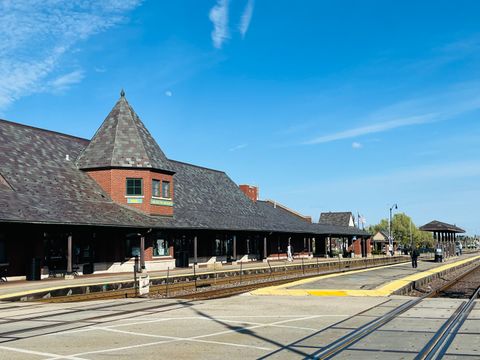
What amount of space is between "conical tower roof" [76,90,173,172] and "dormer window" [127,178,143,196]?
946mm

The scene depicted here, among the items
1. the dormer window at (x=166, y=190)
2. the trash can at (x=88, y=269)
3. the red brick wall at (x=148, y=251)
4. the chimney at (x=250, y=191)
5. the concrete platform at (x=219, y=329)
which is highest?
the chimney at (x=250, y=191)

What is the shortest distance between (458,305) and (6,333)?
11375 millimetres

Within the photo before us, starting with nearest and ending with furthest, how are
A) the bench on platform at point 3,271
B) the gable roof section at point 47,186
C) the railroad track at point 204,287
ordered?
the railroad track at point 204,287
the bench on platform at point 3,271
the gable roof section at point 47,186

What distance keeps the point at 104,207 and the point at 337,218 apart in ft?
164

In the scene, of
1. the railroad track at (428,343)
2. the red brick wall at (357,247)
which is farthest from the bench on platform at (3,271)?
the red brick wall at (357,247)

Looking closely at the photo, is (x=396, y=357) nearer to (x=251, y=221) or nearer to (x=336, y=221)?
(x=251, y=221)

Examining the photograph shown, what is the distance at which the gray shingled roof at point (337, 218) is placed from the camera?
76.4m

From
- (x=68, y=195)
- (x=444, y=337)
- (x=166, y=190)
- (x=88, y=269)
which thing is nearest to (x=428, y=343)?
(x=444, y=337)

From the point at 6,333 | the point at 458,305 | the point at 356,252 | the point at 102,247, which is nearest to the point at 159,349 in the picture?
the point at 6,333

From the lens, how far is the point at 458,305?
15.3 m

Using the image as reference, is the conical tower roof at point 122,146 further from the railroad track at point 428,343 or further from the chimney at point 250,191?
the railroad track at point 428,343

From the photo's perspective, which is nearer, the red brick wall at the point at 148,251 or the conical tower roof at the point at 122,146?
the red brick wall at the point at 148,251

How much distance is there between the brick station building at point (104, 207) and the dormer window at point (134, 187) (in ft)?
0.21

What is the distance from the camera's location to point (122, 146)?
119 ft
